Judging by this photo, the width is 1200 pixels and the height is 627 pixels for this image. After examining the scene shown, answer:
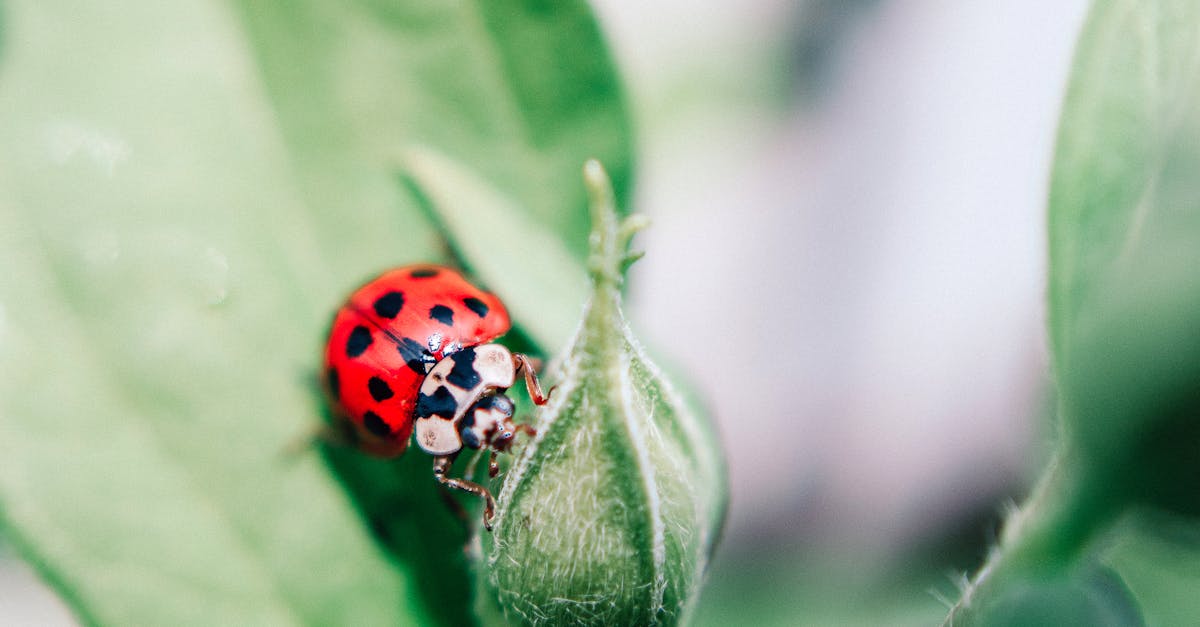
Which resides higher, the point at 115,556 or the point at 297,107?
the point at 297,107

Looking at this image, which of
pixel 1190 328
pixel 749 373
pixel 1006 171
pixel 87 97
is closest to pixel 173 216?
pixel 87 97

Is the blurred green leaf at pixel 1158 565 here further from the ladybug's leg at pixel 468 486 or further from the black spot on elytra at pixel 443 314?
the black spot on elytra at pixel 443 314

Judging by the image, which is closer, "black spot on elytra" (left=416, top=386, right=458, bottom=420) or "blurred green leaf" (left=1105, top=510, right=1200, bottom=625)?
"blurred green leaf" (left=1105, top=510, right=1200, bottom=625)

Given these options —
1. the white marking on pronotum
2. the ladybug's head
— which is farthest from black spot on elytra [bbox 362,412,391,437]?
the white marking on pronotum

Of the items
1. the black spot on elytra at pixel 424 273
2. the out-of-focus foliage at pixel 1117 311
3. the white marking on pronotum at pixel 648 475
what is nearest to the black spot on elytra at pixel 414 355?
the black spot on elytra at pixel 424 273

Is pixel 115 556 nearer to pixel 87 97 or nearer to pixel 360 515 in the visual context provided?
pixel 360 515

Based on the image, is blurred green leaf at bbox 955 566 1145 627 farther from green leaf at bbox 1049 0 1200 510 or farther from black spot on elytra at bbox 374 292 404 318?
black spot on elytra at bbox 374 292 404 318

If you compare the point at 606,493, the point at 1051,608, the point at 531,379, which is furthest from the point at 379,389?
the point at 1051,608
